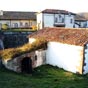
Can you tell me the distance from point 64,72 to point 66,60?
53.0 inches

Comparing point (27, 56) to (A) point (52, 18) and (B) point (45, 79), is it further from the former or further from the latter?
(A) point (52, 18)

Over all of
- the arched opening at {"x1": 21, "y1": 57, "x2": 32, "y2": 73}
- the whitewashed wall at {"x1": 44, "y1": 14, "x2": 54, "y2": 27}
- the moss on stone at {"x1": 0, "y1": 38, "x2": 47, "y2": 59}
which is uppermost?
the whitewashed wall at {"x1": 44, "y1": 14, "x2": 54, "y2": 27}

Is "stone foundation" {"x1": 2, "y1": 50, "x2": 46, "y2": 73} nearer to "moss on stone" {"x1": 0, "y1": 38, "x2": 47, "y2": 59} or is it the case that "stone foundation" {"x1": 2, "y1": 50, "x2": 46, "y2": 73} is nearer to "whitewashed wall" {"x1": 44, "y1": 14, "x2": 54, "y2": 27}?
"moss on stone" {"x1": 0, "y1": 38, "x2": 47, "y2": 59}

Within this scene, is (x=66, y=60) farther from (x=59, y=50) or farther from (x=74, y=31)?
(x=74, y=31)

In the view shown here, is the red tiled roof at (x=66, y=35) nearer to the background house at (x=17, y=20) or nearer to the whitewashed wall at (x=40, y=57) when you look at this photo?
the whitewashed wall at (x=40, y=57)

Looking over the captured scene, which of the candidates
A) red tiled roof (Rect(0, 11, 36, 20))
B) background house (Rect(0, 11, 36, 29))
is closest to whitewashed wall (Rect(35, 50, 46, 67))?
background house (Rect(0, 11, 36, 29))

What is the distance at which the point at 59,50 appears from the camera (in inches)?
1069

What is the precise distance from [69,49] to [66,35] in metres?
2.92

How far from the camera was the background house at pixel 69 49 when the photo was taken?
25000 mm

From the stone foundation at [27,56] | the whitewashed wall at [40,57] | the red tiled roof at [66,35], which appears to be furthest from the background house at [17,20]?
the stone foundation at [27,56]

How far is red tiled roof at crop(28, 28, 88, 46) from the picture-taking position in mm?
25781

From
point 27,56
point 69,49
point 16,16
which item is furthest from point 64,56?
point 16,16

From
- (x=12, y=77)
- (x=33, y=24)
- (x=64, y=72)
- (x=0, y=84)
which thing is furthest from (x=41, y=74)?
(x=33, y=24)

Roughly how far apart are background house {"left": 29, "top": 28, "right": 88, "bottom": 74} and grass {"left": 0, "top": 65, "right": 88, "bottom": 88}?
88 centimetres
